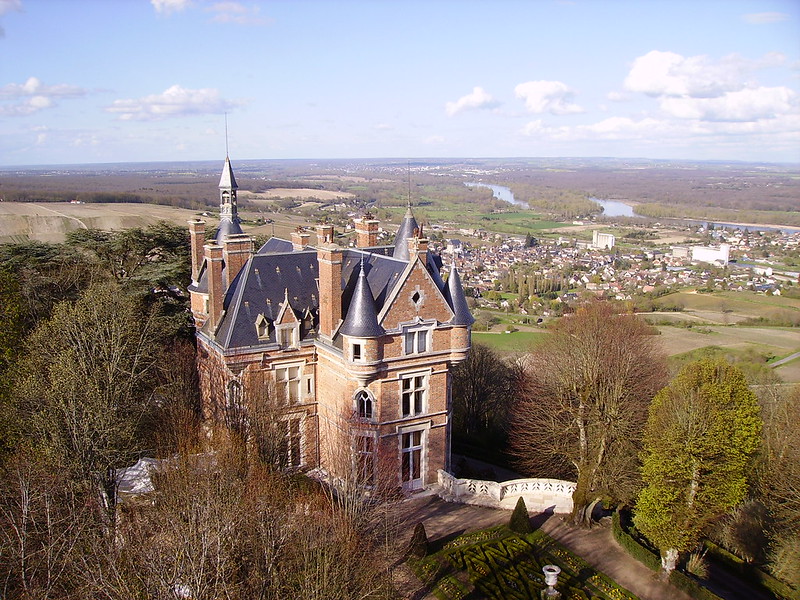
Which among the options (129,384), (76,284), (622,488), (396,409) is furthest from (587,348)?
(76,284)

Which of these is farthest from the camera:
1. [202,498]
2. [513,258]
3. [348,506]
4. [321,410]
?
[513,258]

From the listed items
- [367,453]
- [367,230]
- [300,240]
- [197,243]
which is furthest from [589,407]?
[197,243]

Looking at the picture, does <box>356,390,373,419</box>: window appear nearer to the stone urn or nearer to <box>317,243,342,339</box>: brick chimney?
<box>317,243,342,339</box>: brick chimney

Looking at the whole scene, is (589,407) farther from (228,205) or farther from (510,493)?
(228,205)

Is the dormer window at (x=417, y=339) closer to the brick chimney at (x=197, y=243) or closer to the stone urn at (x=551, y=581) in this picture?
the stone urn at (x=551, y=581)

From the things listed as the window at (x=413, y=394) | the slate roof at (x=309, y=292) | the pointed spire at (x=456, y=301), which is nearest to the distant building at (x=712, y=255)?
the pointed spire at (x=456, y=301)

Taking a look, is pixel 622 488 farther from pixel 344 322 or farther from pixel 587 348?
pixel 344 322

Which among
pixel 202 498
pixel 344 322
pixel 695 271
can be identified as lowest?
pixel 695 271

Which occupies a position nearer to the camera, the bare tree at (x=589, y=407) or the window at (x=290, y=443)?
the window at (x=290, y=443)
